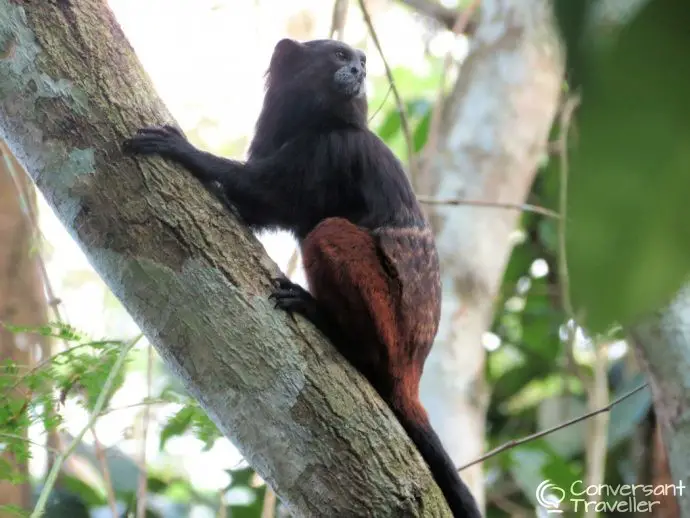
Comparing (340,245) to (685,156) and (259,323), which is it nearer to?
(259,323)

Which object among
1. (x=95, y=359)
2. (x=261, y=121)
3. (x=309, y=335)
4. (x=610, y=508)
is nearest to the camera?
(x=309, y=335)

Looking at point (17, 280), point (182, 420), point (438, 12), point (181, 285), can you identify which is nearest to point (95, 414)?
point (182, 420)

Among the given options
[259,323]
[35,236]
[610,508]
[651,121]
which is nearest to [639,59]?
[651,121]

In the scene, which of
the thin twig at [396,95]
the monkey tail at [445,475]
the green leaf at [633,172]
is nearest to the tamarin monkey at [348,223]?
the monkey tail at [445,475]

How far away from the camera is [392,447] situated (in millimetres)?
2070

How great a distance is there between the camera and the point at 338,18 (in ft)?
Answer: 12.1

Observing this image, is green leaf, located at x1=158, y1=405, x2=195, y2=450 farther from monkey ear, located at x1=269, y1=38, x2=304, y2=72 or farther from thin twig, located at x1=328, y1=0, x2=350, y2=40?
thin twig, located at x1=328, y1=0, x2=350, y2=40

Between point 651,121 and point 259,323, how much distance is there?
1776mm

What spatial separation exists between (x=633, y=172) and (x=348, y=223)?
2.55 meters

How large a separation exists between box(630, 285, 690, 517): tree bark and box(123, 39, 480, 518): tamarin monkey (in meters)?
0.73

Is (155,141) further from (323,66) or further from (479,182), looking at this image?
(479,182)

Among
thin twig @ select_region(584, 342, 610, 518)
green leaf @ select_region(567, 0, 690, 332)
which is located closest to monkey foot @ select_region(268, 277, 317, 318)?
thin twig @ select_region(584, 342, 610, 518)

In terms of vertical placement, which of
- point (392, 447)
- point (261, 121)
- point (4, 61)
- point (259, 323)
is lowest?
point (392, 447)

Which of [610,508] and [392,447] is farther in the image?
[610,508]
